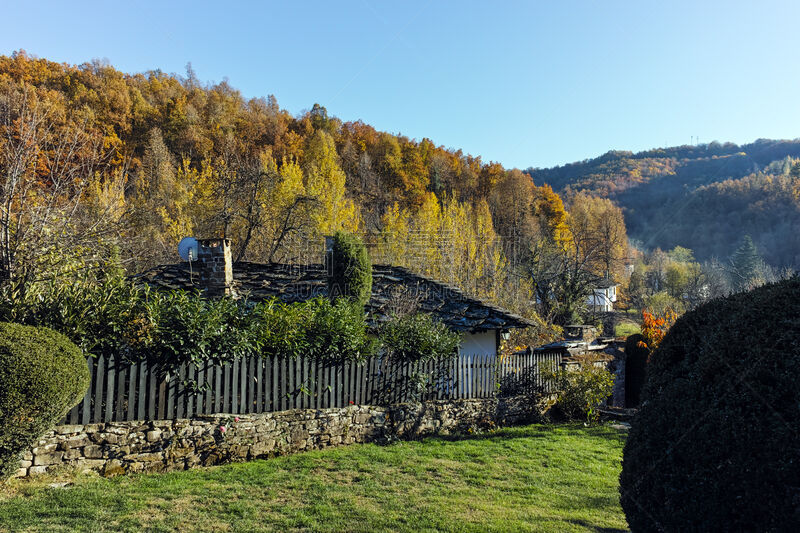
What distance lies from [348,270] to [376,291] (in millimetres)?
1717

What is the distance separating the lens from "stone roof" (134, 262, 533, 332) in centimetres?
1319

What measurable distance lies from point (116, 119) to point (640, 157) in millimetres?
86679

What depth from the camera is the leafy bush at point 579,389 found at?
1199 centimetres

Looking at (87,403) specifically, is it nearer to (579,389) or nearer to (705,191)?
(579,389)

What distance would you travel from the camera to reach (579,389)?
39.7ft

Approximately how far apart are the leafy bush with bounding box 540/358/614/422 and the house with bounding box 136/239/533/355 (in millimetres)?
1987

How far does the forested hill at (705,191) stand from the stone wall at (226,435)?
173ft

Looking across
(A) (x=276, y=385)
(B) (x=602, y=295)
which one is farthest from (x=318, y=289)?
(B) (x=602, y=295)

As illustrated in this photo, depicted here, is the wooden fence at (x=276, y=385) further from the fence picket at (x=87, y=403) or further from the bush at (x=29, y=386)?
the bush at (x=29, y=386)

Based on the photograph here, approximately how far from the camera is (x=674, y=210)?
70000 millimetres

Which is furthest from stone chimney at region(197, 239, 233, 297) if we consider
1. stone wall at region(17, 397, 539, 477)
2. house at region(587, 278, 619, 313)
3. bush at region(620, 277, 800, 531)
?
house at region(587, 278, 619, 313)

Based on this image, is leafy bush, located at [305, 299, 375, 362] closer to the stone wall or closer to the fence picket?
the stone wall

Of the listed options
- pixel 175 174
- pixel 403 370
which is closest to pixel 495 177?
pixel 175 174

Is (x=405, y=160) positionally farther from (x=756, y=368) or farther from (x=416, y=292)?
(x=756, y=368)
